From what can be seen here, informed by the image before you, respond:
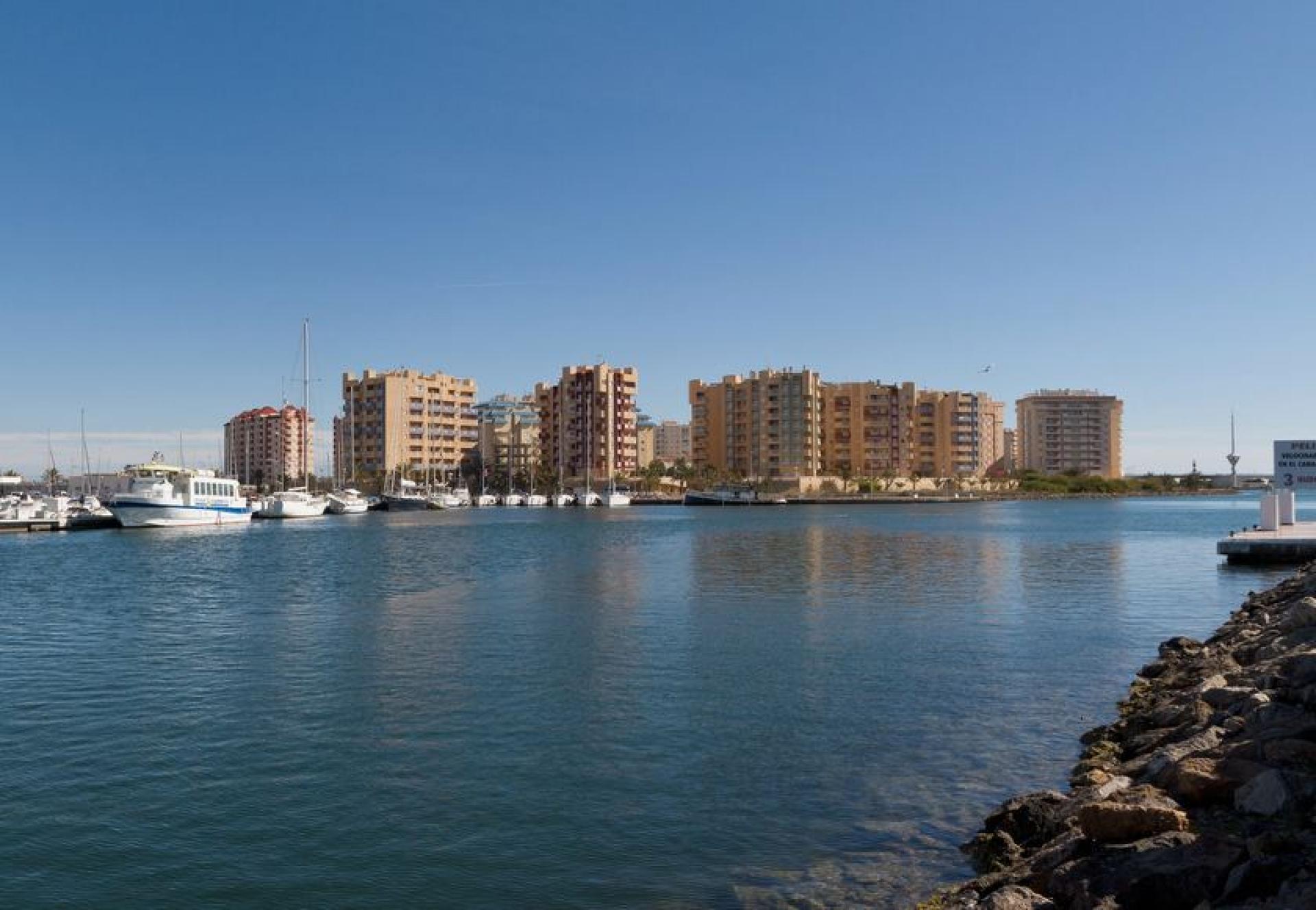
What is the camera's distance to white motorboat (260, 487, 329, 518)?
125 m

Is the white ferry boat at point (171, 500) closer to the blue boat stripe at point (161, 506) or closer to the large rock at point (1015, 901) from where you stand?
the blue boat stripe at point (161, 506)

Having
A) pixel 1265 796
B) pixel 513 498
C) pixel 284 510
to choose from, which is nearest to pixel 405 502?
pixel 513 498

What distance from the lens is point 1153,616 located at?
32.1 metres

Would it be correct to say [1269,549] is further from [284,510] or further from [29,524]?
[284,510]

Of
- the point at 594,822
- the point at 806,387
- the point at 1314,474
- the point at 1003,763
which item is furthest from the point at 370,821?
the point at 806,387

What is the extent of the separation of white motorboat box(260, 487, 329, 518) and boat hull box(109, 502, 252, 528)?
2427 centimetres

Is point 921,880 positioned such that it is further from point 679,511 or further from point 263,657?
point 679,511

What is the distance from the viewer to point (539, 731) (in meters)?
17.5

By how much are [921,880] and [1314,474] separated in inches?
1864

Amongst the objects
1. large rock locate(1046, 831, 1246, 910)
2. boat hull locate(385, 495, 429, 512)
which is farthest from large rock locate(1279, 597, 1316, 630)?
boat hull locate(385, 495, 429, 512)

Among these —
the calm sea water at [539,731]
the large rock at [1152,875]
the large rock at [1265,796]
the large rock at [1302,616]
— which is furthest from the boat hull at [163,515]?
the large rock at [1265,796]

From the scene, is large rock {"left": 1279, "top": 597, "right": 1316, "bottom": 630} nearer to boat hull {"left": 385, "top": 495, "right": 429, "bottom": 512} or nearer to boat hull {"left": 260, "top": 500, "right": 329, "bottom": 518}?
boat hull {"left": 260, "top": 500, "right": 329, "bottom": 518}

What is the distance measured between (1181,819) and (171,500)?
95799 mm

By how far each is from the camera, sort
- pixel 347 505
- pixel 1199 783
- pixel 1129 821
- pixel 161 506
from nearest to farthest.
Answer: pixel 1129 821 < pixel 1199 783 < pixel 161 506 < pixel 347 505
